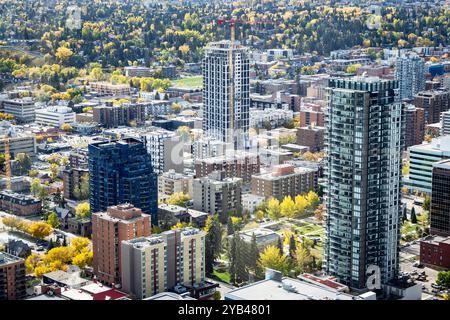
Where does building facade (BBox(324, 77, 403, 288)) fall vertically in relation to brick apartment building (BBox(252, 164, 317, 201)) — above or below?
above

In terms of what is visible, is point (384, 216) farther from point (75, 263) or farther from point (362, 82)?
point (75, 263)

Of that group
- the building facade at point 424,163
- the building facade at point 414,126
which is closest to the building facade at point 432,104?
the building facade at point 414,126

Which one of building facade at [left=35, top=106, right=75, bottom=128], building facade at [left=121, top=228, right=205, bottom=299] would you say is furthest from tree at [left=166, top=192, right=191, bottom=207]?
building facade at [left=35, top=106, right=75, bottom=128]

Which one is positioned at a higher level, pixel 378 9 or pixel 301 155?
pixel 378 9

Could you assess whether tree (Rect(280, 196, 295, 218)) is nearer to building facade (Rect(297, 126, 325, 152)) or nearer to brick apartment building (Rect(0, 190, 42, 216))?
brick apartment building (Rect(0, 190, 42, 216))

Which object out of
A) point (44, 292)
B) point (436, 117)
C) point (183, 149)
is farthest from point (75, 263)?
point (436, 117)
